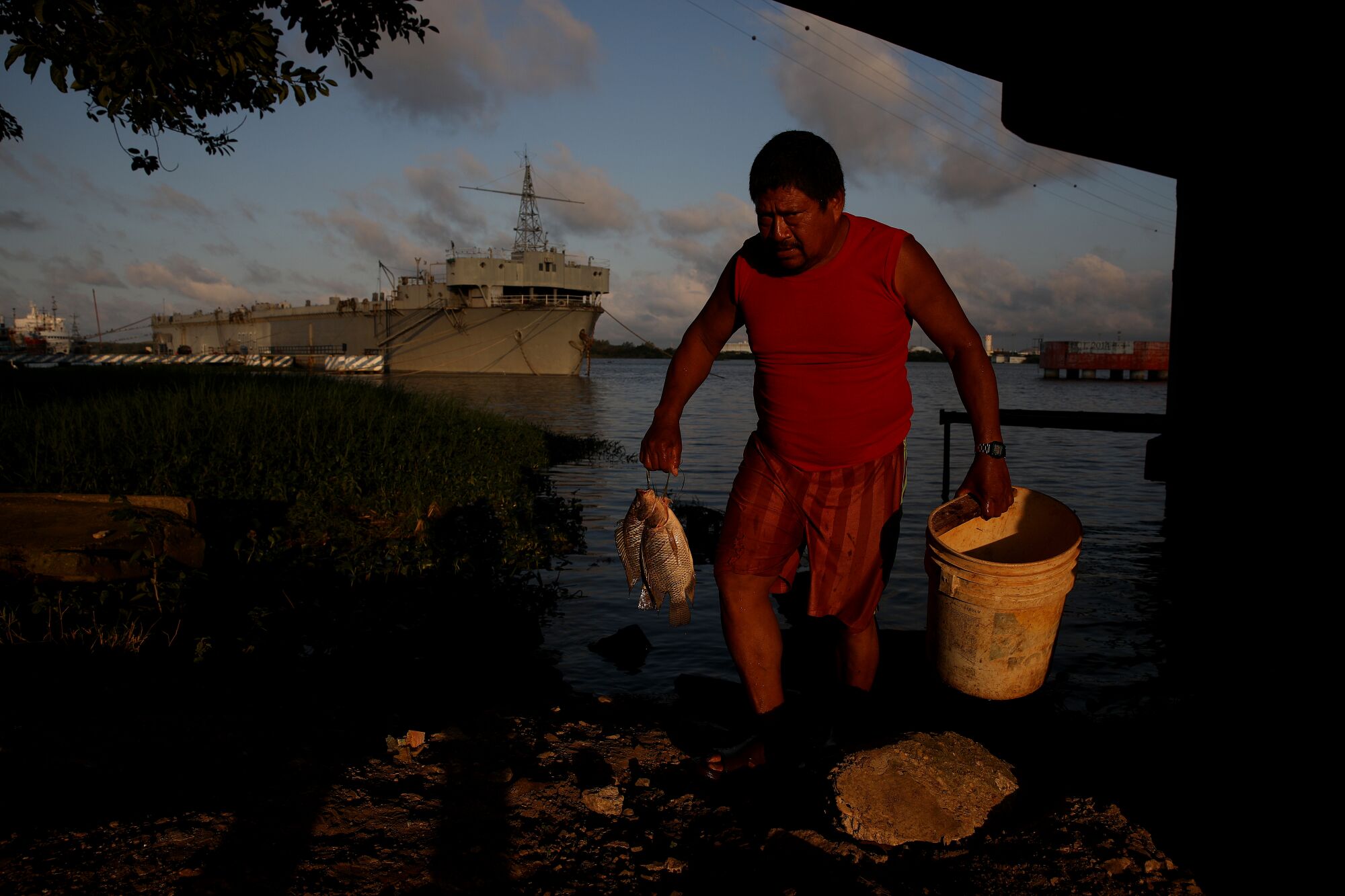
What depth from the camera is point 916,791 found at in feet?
8.99

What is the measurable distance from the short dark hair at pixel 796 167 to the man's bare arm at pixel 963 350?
0.40 m

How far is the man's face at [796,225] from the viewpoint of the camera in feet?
9.09

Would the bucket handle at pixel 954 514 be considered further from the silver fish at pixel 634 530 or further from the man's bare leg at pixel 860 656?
the silver fish at pixel 634 530

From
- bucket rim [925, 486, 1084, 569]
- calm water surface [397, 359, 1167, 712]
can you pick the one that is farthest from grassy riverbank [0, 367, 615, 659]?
bucket rim [925, 486, 1084, 569]

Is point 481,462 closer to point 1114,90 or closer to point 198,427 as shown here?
point 198,427

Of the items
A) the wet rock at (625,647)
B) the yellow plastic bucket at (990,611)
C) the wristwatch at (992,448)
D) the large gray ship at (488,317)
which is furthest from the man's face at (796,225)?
the large gray ship at (488,317)

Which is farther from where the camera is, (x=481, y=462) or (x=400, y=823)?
(x=481, y=462)

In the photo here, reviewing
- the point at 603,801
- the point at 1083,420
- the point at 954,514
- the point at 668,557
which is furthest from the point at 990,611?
the point at 1083,420

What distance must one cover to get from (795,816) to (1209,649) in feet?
8.56

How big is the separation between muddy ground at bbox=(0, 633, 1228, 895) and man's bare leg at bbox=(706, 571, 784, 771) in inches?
3.7

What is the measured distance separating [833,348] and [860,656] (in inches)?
47.7

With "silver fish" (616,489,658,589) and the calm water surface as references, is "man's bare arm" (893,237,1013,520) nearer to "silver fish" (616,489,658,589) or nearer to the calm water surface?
"silver fish" (616,489,658,589)

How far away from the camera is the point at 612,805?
283 centimetres

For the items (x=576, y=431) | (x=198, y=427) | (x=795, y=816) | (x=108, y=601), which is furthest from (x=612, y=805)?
(x=576, y=431)
